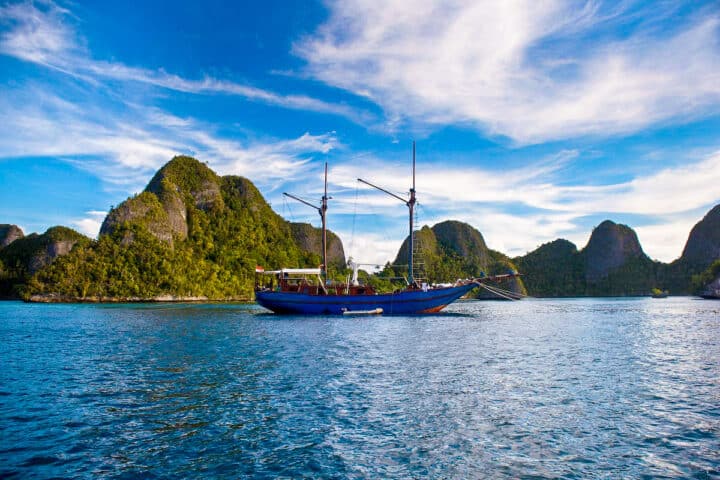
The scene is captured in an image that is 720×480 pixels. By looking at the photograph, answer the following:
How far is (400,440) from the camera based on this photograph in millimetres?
10977

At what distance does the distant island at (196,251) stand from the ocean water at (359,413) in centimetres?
5861

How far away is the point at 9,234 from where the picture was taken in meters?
157

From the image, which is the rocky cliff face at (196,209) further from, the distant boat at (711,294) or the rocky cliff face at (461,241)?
the distant boat at (711,294)

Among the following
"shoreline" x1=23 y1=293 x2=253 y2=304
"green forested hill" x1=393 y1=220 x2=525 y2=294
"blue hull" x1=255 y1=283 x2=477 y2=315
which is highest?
"green forested hill" x1=393 y1=220 x2=525 y2=294

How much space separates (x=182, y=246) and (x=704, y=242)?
608ft

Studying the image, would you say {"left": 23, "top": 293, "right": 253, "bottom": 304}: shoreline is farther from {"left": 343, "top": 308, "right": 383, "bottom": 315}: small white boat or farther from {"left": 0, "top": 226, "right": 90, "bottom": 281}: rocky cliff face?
{"left": 343, "top": 308, "right": 383, "bottom": 315}: small white boat

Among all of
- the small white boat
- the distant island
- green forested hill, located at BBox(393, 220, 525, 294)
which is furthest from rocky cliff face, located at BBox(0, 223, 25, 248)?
the small white boat

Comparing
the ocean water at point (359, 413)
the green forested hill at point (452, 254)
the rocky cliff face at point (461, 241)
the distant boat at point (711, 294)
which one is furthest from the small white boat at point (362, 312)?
the rocky cliff face at point (461, 241)

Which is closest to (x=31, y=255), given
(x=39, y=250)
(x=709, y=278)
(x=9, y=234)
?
(x=39, y=250)

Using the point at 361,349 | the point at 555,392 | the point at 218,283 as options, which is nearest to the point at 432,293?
the point at 361,349

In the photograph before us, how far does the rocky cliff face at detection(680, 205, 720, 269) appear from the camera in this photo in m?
178

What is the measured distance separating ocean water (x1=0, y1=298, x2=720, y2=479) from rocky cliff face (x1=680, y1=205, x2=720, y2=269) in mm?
189367

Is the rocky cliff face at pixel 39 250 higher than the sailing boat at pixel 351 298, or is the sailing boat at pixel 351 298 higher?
the rocky cliff face at pixel 39 250

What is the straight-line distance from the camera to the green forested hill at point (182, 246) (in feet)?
363
